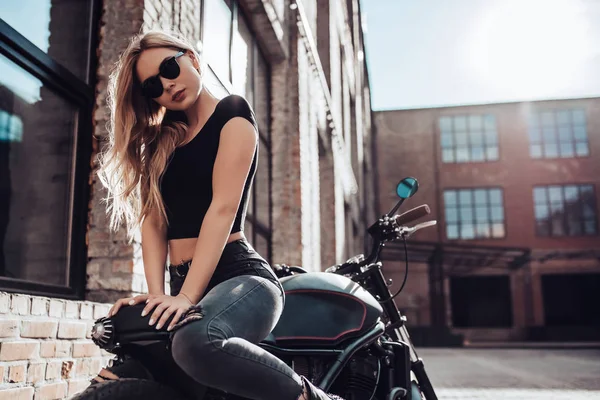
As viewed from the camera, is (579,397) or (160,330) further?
(579,397)

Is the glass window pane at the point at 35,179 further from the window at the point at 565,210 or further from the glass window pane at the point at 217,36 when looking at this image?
the window at the point at 565,210

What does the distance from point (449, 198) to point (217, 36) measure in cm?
2589

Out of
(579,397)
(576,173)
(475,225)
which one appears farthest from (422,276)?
(579,397)

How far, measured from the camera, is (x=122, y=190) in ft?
6.54

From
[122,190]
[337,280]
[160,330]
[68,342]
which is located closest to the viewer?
[160,330]

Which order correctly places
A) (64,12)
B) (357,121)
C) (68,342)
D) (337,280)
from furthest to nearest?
(357,121), (64,12), (68,342), (337,280)

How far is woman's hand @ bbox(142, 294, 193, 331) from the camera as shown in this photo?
5.03 feet

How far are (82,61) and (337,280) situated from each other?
1919 millimetres

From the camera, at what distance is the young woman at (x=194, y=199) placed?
1607 millimetres

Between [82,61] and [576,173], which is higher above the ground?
[576,173]

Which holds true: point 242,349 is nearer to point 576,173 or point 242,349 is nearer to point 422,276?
point 422,276

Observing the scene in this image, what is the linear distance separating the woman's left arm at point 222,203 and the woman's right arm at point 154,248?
9.0 inches

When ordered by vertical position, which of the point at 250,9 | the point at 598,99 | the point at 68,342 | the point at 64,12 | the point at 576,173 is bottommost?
the point at 68,342

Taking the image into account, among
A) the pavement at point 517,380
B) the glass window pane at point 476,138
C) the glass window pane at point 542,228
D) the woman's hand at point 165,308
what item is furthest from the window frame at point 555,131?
the woman's hand at point 165,308
